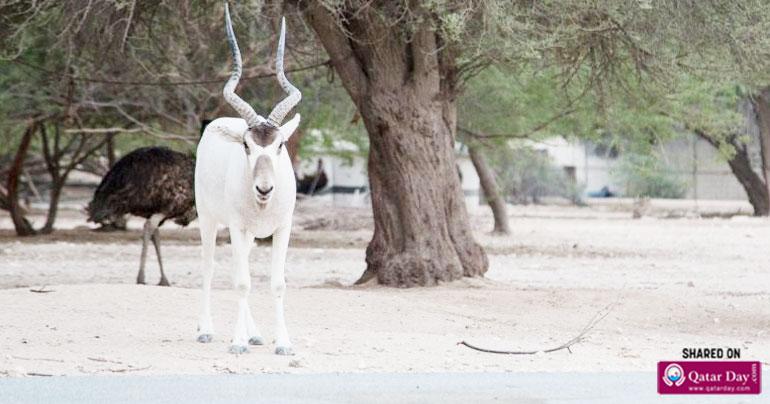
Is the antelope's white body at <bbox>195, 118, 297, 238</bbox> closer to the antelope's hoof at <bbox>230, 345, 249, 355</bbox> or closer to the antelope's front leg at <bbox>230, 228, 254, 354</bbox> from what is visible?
the antelope's front leg at <bbox>230, 228, 254, 354</bbox>

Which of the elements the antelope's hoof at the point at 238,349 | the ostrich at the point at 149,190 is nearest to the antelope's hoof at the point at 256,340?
the antelope's hoof at the point at 238,349

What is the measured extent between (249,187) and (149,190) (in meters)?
6.95

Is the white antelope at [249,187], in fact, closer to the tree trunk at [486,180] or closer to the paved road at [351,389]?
the paved road at [351,389]

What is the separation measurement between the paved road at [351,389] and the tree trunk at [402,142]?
7.43 meters

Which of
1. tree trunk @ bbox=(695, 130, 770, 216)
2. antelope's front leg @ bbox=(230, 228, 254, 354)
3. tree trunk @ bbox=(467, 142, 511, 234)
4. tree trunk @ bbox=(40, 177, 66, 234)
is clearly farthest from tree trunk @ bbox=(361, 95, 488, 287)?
tree trunk @ bbox=(695, 130, 770, 216)

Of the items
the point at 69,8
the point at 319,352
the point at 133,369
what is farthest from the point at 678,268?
the point at 133,369

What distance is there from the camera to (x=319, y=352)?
38.0ft

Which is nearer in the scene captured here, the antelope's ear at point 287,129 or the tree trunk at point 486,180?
the antelope's ear at point 287,129

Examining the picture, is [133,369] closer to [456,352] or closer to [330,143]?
[456,352]

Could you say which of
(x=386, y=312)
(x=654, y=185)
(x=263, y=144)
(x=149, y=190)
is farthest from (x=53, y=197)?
(x=654, y=185)

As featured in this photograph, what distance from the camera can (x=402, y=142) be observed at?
17.7m

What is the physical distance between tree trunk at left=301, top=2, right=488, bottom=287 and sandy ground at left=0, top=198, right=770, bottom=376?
1.77ft

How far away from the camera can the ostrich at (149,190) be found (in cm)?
1797

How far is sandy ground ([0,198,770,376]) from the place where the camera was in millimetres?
11242
